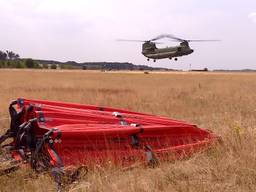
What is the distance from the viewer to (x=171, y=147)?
629cm

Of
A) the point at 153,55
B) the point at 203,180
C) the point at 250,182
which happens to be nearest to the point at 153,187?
the point at 203,180

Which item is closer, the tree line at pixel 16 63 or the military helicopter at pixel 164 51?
the military helicopter at pixel 164 51

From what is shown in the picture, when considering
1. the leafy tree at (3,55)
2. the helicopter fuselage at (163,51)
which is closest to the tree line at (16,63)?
the leafy tree at (3,55)

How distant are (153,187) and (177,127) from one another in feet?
6.91

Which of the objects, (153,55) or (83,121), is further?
(153,55)

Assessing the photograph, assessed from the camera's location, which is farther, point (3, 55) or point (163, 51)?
point (3, 55)


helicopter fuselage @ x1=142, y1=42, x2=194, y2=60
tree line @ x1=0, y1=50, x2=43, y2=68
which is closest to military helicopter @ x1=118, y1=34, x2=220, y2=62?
helicopter fuselage @ x1=142, y1=42, x2=194, y2=60

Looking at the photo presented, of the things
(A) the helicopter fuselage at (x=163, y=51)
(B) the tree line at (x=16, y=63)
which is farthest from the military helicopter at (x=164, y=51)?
(B) the tree line at (x=16, y=63)

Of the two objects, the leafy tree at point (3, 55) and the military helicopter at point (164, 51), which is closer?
the military helicopter at point (164, 51)

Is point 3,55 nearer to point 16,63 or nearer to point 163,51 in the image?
point 16,63

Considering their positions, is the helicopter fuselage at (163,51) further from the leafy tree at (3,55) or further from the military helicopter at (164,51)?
the leafy tree at (3,55)

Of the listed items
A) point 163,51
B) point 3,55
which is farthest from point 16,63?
point 163,51

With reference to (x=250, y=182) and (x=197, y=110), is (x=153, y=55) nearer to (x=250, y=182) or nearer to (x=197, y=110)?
(x=197, y=110)

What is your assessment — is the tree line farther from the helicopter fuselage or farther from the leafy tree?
the helicopter fuselage
